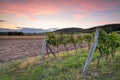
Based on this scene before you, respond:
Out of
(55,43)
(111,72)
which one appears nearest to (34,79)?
(111,72)

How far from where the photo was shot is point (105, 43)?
1127cm

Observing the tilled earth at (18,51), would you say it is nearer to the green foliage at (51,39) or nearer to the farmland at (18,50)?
the farmland at (18,50)

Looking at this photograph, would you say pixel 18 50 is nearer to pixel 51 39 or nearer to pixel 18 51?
pixel 18 51

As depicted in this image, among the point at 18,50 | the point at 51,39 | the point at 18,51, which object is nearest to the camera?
the point at 51,39

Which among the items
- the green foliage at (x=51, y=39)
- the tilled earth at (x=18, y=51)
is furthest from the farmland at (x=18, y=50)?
the green foliage at (x=51, y=39)

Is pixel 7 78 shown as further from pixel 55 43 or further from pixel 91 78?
pixel 55 43

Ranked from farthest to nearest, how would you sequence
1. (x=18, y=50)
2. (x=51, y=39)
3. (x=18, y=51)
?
(x=18, y=50) → (x=18, y=51) → (x=51, y=39)

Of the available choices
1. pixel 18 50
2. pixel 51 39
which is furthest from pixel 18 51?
pixel 51 39

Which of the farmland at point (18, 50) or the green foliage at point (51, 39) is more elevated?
the green foliage at point (51, 39)

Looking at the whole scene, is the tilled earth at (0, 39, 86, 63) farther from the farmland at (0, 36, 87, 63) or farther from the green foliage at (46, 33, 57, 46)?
the green foliage at (46, 33, 57, 46)

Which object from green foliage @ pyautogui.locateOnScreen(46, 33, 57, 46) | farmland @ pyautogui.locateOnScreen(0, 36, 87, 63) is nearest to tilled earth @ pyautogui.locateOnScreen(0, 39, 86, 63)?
farmland @ pyautogui.locateOnScreen(0, 36, 87, 63)

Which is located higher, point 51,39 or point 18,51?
point 51,39

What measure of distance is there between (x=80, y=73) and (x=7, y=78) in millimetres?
3734

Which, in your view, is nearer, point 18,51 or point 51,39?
point 51,39
